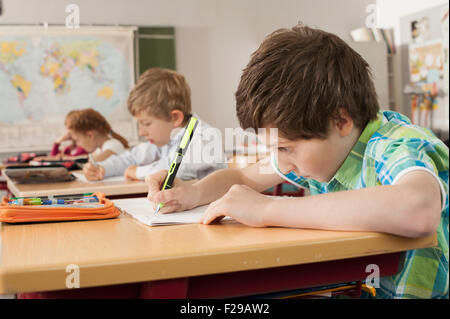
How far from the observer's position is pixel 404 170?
778 mm

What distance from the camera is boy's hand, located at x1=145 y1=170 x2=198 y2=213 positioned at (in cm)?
106

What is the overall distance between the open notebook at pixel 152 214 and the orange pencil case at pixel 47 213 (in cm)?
6

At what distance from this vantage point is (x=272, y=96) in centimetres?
88

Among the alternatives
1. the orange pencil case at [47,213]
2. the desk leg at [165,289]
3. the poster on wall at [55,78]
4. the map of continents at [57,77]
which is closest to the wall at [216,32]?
the poster on wall at [55,78]

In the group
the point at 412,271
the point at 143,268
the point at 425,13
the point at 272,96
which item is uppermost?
the point at 425,13

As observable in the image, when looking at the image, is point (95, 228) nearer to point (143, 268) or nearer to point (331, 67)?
point (143, 268)

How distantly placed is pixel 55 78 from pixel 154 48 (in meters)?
1.15

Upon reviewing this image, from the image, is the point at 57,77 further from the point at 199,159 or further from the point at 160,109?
the point at 199,159

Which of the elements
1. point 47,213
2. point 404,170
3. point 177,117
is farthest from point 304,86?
point 177,117

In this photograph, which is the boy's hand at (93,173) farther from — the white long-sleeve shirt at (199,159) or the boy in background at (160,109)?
the white long-sleeve shirt at (199,159)

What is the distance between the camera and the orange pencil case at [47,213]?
962 mm

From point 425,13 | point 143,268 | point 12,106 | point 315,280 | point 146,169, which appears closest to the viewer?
point 143,268
